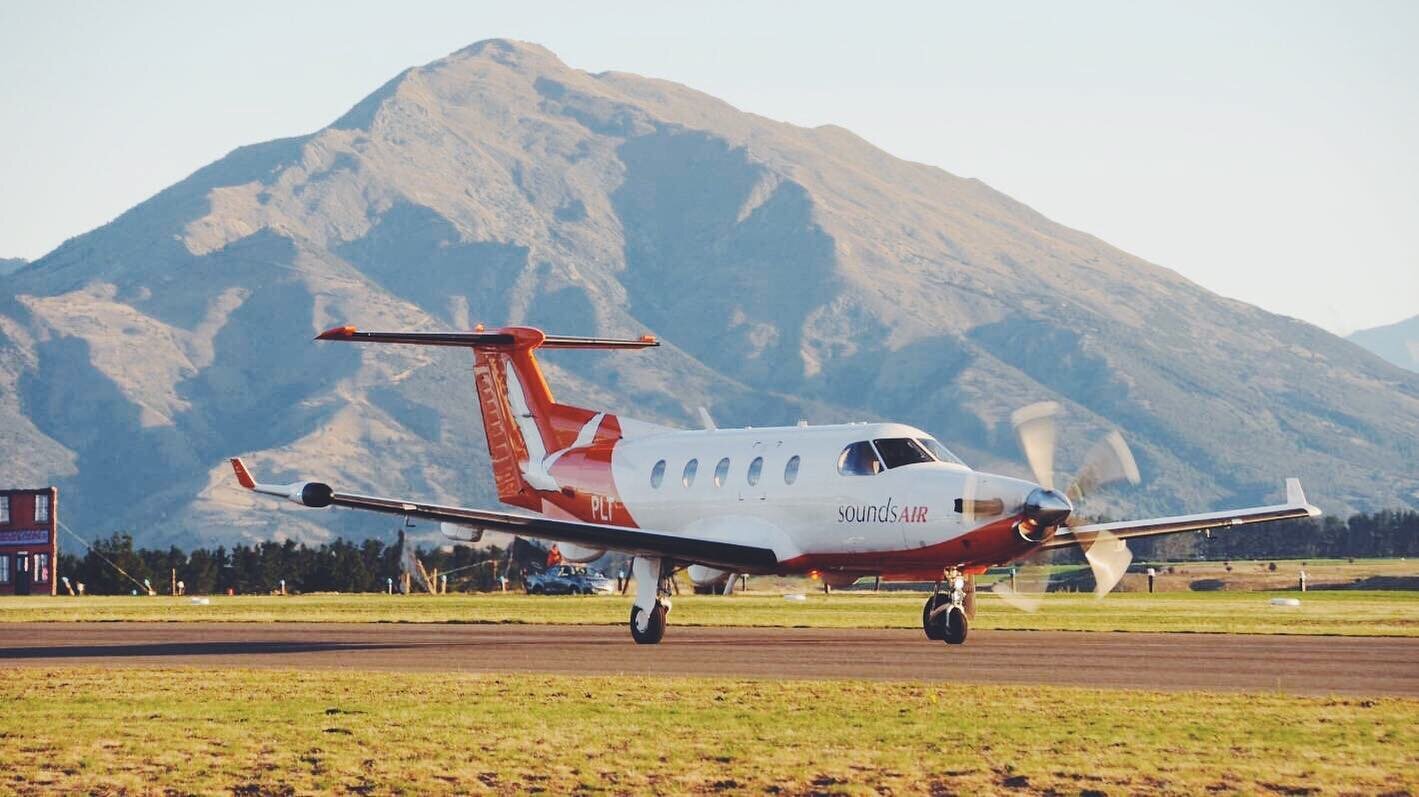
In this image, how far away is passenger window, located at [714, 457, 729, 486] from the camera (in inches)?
1405

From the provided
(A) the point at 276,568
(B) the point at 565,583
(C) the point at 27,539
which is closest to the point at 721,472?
(B) the point at 565,583

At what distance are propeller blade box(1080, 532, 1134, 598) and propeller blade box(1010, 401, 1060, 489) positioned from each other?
6.07 feet

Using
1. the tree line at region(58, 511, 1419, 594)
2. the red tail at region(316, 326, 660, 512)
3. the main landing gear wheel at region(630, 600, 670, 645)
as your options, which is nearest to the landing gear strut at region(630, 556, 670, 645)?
the main landing gear wheel at region(630, 600, 670, 645)

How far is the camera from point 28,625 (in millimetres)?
44844

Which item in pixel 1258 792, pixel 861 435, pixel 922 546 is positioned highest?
pixel 861 435

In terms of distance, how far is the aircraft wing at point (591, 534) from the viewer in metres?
33.0

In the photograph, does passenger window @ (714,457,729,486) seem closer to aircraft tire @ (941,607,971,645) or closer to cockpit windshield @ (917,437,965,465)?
cockpit windshield @ (917,437,965,465)

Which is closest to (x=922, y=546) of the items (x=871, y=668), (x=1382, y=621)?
(x=871, y=668)

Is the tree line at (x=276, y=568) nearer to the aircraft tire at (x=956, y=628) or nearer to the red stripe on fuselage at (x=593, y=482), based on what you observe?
the red stripe on fuselage at (x=593, y=482)

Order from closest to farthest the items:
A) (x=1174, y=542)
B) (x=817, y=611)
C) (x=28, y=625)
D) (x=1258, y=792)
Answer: (x=1258, y=792)
(x=28, y=625)
(x=817, y=611)
(x=1174, y=542)

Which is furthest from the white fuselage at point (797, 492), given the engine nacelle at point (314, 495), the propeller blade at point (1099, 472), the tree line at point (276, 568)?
the tree line at point (276, 568)

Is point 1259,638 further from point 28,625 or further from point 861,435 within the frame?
point 28,625

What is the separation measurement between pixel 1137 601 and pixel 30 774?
4276 centimetres

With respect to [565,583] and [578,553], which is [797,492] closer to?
[578,553]
